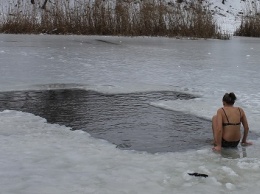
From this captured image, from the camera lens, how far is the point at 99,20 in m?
21.5

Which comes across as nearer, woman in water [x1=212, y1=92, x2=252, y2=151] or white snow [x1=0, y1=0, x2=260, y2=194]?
white snow [x1=0, y1=0, x2=260, y2=194]

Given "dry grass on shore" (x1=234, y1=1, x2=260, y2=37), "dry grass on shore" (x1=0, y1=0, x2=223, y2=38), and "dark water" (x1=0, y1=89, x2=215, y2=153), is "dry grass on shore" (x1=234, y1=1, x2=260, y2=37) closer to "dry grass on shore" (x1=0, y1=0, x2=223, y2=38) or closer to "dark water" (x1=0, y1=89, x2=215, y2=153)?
"dry grass on shore" (x1=0, y1=0, x2=223, y2=38)

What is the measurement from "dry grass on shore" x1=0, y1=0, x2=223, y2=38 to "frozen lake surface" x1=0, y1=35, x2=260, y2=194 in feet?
31.5

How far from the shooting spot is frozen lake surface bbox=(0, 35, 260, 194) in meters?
3.45

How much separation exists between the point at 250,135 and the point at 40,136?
2203 mm

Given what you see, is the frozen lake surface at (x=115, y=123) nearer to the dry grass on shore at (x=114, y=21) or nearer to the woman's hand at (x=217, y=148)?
the woman's hand at (x=217, y=148)

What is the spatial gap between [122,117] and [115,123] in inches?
13.0

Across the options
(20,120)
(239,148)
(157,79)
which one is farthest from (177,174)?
(157,79)

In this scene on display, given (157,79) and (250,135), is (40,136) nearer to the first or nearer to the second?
(250,135)

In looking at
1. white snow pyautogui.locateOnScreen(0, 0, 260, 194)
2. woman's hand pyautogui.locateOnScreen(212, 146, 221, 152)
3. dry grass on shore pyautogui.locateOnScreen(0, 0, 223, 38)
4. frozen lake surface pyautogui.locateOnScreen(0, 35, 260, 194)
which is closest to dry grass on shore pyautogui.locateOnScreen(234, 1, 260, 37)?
dry grass on shore pyautogui.locateOnScreen(0, 0, 223, 38)

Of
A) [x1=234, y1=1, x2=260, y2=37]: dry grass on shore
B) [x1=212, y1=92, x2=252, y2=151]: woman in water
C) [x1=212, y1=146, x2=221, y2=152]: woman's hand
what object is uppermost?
[x1=234, y1=1, x2=260, y2=37]: dry grass on shore

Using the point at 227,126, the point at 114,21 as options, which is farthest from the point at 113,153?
the point at 114,21

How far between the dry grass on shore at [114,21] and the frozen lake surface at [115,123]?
31.5ft

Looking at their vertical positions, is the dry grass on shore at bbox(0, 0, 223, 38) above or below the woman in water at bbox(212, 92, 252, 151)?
above
